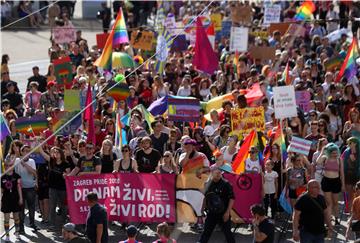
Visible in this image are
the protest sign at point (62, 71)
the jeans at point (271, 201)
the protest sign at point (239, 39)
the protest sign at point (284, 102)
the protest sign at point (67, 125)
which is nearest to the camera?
the jeans at point (271, 201)

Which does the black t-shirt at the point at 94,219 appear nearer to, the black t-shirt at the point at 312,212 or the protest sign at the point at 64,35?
the black t-shirt at the point at 312,212

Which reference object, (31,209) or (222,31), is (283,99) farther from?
(222,31)

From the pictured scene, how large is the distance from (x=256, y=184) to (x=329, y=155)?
44.3 inches

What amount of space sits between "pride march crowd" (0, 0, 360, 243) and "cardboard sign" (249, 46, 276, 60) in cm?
188

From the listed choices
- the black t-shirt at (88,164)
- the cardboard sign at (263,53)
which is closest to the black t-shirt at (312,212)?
the black t-shirt at (88,164)

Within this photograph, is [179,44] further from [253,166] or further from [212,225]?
[212,225]

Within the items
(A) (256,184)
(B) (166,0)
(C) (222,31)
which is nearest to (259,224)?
(A) (256,184)

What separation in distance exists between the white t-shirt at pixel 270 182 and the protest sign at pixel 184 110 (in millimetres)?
2848

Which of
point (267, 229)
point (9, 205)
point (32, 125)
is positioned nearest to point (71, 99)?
point (32, 125)

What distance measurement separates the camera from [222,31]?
1179 inches

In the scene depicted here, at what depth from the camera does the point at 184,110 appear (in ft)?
60.6

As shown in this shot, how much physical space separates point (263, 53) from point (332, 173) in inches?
368

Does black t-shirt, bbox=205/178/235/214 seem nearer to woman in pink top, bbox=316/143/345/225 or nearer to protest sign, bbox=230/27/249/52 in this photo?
woman in pink top, bbox=316/143/345/225

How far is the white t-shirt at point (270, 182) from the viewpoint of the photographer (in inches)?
626
